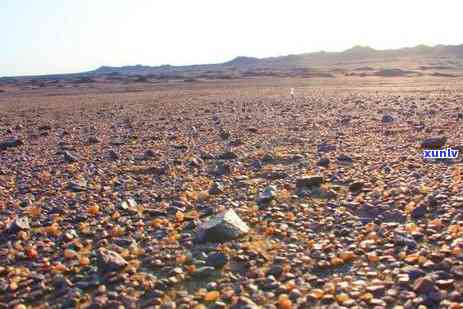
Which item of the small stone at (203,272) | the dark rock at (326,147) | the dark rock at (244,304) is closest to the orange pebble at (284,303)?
the dark rock at (244,304)

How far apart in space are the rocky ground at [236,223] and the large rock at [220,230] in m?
0.01

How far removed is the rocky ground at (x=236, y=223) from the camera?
4020mm

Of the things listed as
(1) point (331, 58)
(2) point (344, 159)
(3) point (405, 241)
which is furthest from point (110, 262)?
(1) point (331, 58)

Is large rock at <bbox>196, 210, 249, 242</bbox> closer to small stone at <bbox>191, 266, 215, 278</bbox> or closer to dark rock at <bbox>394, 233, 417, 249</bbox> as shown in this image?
A: small stone at <bbox>191, 266, 215, 278</bbox>

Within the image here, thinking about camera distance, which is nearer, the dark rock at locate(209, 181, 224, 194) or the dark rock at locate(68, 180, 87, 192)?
the dark rock at locate(209, 181, 224, 194)

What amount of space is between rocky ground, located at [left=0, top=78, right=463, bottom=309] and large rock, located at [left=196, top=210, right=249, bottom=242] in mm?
14

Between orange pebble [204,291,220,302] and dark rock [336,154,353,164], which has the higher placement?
dark rock [336,154,353,164]

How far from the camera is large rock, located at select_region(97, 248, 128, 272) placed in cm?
447

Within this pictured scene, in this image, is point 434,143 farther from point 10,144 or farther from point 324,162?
point 10,144

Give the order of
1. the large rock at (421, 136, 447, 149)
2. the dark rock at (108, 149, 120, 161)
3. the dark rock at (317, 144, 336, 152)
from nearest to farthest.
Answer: the large rock at (421, 136, 447, 149) → the dark rock at (317, 144, 336, 152) → the dark rock at (108, 149, 120, 161)

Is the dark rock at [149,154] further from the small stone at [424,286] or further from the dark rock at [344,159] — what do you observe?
the small stone at [424,286]

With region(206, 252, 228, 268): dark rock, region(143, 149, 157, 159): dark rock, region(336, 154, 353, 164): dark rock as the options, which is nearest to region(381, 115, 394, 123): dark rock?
region(336, 154, 353, 164): dark rock

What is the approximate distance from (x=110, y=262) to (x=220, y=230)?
111 cm

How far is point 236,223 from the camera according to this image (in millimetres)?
5238
